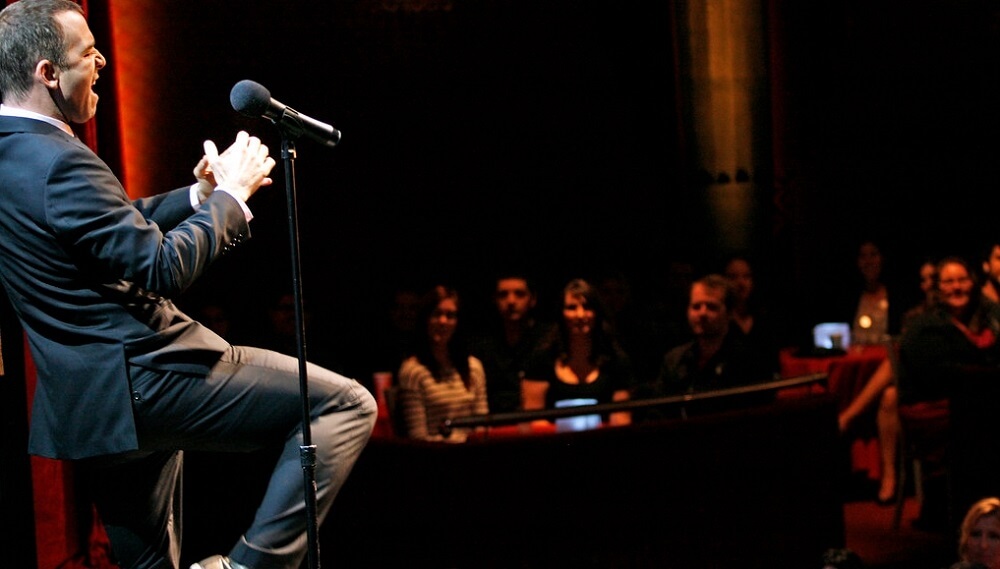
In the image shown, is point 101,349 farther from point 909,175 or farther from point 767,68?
point 909,175

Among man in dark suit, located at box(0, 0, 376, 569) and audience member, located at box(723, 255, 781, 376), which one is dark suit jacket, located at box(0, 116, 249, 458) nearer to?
man in dark suit, located at box(0, 0, 376, 569)

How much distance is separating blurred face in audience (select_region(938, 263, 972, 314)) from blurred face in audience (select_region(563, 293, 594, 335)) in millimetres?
2045

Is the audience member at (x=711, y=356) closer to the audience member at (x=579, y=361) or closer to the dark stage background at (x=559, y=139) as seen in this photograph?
the audience member at (x=579, y=361)

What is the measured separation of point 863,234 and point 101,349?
9.44m

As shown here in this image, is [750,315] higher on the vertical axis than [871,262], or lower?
lower

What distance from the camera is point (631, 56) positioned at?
9.77 meters

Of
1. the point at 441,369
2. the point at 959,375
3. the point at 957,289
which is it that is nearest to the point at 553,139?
the point at 957,289

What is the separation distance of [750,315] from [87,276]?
5145 millimetres

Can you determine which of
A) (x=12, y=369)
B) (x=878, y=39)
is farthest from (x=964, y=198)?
(x=12, y=369)

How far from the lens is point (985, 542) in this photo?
4.20m

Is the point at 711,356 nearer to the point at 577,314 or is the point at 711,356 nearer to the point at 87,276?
the point at 577,314

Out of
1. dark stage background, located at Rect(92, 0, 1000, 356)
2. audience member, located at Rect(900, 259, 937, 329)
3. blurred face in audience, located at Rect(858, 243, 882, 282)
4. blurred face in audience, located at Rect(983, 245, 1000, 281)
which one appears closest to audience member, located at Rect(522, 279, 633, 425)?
audience member, located at Rect(900, 259, 937, 329)

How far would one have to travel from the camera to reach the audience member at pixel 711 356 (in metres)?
4.87

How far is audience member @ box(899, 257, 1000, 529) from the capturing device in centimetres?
509
